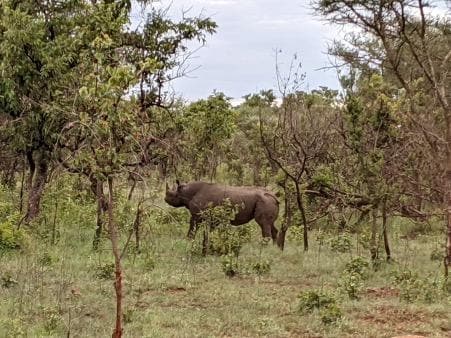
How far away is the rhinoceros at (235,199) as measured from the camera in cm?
1309

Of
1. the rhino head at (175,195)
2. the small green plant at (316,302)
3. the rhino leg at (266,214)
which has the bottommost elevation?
the small green plant at (316,302)

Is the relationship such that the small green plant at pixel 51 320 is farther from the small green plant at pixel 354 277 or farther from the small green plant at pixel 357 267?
the small green plant at pixel 357 267

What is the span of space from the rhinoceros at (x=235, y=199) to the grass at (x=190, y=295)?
3.13 feet

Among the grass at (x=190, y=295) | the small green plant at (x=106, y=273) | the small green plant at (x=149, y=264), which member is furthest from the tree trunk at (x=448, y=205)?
the small green plant at (x=106, y=273)

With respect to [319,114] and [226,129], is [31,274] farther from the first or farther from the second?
[319,114]

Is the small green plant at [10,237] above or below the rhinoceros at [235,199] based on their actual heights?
below

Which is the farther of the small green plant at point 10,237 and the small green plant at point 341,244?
the small green plant at point 341,244

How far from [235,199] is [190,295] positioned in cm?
464

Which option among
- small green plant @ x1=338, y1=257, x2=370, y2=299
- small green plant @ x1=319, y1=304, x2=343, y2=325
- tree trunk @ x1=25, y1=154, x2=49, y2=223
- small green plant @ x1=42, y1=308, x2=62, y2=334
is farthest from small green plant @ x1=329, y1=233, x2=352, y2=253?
small green plant @ x1=42, y1=308, x2=62, y2=334

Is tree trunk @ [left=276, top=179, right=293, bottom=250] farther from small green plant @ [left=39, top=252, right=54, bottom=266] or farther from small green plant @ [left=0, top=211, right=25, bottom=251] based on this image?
small green plant @ [left=0, top=211, right=25, bottom=251]

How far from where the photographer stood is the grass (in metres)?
7.11

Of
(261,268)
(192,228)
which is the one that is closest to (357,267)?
(261,268)

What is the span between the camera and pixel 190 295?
8.65m

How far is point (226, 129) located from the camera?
15.1 m
